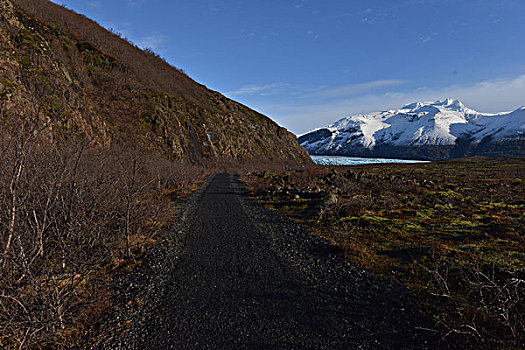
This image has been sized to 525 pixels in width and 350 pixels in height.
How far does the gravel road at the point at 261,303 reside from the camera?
13.8 ft

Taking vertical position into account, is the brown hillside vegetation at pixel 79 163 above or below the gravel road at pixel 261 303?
above

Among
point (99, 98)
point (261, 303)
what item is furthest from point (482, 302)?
point (99, 98)

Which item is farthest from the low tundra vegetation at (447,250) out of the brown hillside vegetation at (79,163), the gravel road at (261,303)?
the brown hillside vegetation at (79,163)

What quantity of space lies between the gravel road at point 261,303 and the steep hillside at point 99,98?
14.6 feet

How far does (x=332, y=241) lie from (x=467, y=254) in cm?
411

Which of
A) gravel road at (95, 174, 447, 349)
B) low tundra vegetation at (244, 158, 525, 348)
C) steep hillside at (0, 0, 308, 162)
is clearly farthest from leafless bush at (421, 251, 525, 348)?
steep hillside at (0, 0, 308, 162)

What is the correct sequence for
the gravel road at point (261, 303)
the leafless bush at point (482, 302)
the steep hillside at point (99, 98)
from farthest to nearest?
the steep hillside at point (99, 98) → the gravel road at point (261, 303) → the leafless bush at point (482, 302)

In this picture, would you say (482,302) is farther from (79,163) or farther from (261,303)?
(79,163)

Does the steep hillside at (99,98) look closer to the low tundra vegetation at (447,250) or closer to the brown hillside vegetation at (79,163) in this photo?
the brown hillside vegetation at (79,163)

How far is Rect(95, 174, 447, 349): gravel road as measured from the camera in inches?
165

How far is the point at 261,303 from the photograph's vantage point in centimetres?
528

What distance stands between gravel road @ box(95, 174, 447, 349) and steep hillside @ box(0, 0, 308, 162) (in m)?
4.46

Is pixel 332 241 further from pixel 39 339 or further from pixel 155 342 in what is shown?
pixel 39 339

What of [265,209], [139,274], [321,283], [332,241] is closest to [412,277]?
[321,283]
